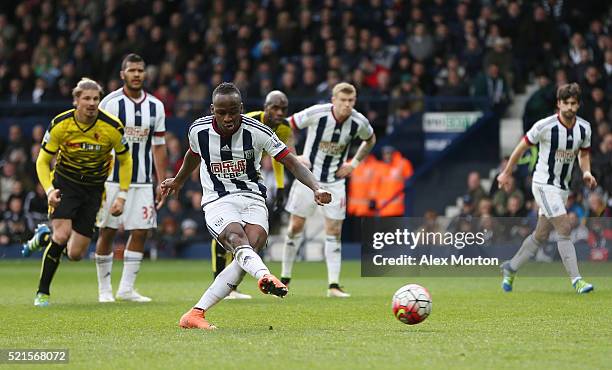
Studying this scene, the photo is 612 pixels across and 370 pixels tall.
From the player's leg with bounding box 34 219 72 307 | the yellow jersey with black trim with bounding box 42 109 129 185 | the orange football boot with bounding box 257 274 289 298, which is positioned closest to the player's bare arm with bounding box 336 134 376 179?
the yellow jersey with black trim with bounding box 42 109 129 185

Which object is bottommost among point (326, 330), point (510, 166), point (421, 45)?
point (326, 330)

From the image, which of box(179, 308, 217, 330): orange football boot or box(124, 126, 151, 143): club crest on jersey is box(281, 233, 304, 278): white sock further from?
box(179, 308, 217, 330): orange football boot

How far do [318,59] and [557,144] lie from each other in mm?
11241

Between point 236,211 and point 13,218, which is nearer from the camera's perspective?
point 236,211

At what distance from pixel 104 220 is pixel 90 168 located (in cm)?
89

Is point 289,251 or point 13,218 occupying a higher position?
point 13,218

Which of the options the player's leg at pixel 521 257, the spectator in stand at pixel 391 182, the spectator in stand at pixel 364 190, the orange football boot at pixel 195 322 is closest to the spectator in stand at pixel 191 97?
the spectator in stand at pixel 364 190

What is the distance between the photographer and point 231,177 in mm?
9055

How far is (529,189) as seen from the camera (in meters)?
19.9

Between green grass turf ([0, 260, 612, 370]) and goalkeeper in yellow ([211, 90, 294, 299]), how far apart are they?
0.48 m

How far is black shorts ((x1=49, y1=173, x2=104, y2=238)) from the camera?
11.6 m

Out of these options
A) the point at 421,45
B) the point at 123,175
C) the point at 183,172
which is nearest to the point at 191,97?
the point at 421,45

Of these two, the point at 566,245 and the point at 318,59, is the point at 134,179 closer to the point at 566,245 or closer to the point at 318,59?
the point at 566,245

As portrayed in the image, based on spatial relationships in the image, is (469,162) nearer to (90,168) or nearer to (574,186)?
(574,186)
